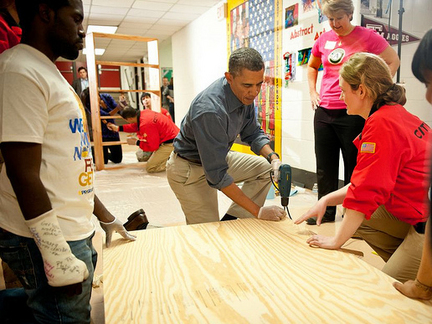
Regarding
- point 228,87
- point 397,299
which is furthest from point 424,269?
point 228,87

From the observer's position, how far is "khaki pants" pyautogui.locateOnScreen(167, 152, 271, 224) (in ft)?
6.61

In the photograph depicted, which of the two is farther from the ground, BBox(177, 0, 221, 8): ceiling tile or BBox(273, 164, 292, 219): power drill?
BBox(177, 0, 221, 8): ceiling tile

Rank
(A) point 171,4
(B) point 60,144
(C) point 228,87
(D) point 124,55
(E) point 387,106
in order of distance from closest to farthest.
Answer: (B) point 60,144 → (E) point 387,106 → (C) point 228,87 → (A) point 171,4 → (D) point 124,55

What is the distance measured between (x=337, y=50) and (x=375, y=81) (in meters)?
1.14

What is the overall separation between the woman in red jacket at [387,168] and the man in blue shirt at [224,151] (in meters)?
0.46

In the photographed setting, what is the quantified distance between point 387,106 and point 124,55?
11877 millimetres

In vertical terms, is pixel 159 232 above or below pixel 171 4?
below

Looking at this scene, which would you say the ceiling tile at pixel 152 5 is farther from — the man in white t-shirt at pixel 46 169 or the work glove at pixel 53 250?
the work glove at pixel 53 250

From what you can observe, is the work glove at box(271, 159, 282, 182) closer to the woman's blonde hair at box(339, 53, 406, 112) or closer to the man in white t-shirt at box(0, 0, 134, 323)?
the woman's blonde hair at box(339, 53, 406, 112)

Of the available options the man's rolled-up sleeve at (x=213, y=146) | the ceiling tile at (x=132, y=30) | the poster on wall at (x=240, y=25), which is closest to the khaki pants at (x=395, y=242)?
the man's rolled-up sleeve at (x=213, y=146)

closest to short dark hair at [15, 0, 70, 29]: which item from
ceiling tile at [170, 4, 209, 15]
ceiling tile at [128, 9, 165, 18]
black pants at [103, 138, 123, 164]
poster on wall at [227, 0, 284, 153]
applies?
poster on wall at [227, 0, 284, 153]

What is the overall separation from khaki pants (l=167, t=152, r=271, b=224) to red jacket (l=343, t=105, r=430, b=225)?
2.99 feet

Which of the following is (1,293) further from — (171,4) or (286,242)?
(171,4)

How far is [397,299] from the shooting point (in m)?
0.91
